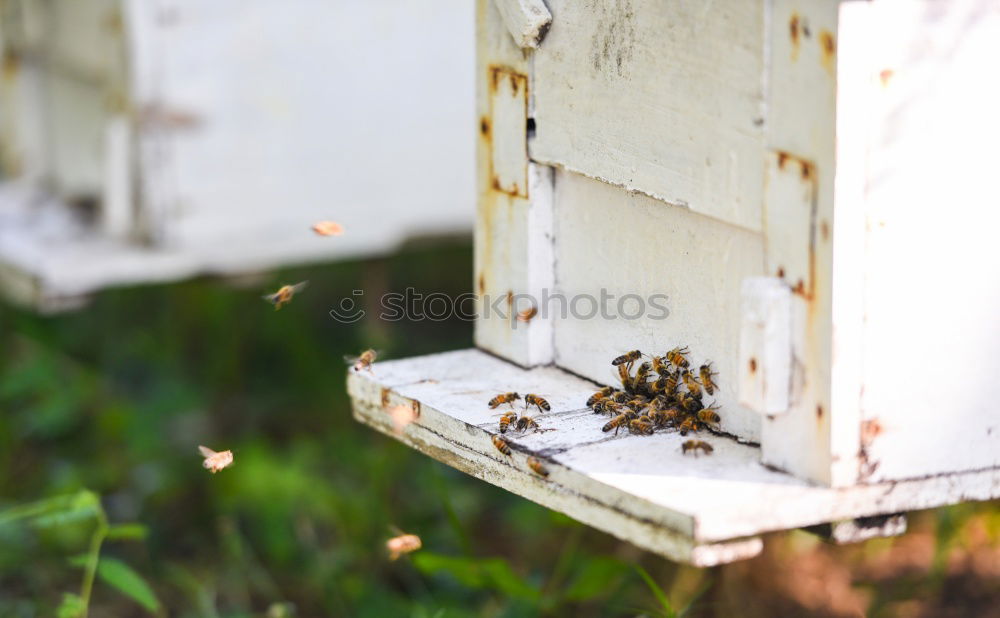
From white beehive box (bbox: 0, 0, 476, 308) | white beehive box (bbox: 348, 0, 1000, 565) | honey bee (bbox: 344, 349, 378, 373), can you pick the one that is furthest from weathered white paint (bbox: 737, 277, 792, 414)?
white beehive box (bbox: 0, 0, 476, 308)

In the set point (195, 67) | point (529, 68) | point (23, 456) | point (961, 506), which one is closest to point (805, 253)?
point (529, 68)

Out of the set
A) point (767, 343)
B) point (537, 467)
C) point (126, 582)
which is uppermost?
point (767, 343)

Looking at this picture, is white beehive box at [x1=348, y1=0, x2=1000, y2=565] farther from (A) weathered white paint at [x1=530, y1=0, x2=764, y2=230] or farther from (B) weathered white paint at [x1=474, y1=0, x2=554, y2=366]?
(B) weathered white paint at [x1=474, y1=0, x2=554, y2=366]

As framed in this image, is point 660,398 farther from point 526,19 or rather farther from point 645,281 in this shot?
point 526,19

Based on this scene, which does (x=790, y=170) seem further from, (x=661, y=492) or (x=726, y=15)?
(x=661, y=492)

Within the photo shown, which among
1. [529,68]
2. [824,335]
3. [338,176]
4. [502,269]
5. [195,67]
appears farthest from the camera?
[338,176]

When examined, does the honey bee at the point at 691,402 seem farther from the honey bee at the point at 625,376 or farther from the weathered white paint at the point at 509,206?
the weathered white paint at the point at 509,206

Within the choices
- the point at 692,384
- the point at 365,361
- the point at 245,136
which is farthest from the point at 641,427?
the point at 245,136
